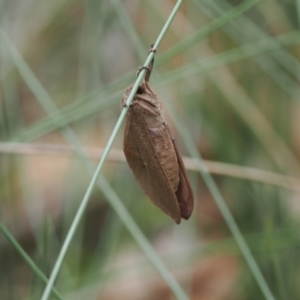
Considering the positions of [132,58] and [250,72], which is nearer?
[250,72]

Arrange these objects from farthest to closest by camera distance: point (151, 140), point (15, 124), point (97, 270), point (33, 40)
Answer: point (33, 40) < point (15, 124) < point (97, 270) < point (151, 140)

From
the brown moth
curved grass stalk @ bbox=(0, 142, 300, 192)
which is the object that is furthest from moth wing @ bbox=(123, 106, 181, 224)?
curved grass stalk @ bbox=(0, 142, 300, 192)

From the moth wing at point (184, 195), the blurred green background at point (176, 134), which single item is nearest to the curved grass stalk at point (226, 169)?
the blurred green background at point (176, 134)

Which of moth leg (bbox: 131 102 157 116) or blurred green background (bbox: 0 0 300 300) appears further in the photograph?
blurred green background (bbox: 0 0 300 300)

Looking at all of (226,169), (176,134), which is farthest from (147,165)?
(176,134)

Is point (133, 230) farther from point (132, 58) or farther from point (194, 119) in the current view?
point (132, 58)

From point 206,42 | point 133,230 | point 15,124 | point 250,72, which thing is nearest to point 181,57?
point 206,42

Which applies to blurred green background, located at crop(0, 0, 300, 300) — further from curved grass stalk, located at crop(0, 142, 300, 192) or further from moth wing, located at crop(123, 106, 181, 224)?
moth wing, located at crop(123, 106, 181, 224)
